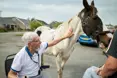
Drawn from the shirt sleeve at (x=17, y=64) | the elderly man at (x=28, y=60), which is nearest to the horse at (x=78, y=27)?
the elderly man at (x=28, y=60)

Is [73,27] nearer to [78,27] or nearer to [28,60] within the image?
[78,27]

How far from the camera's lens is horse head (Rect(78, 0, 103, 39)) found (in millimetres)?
7487

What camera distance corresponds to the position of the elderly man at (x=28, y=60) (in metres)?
4.57

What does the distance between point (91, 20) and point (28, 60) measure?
3322mm

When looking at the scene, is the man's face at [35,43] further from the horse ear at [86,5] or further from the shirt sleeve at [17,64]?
the horse ear at [86,5]

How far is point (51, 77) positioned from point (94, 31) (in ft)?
8.51

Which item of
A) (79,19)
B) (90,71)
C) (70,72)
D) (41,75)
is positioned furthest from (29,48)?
(70,72)

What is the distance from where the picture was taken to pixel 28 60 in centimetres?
470

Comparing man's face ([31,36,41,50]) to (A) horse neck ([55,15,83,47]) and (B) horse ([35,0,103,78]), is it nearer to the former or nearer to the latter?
(B) horse ([35,0,103,78])

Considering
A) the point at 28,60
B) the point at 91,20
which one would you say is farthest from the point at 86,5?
the point at 28,60

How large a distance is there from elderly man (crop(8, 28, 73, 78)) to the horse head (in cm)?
295

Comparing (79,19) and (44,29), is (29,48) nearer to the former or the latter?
(79,19)

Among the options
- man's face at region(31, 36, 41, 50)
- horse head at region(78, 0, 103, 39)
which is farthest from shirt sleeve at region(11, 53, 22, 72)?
horse head at region(78, 0, 103, 39)

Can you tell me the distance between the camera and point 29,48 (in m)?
4.70
